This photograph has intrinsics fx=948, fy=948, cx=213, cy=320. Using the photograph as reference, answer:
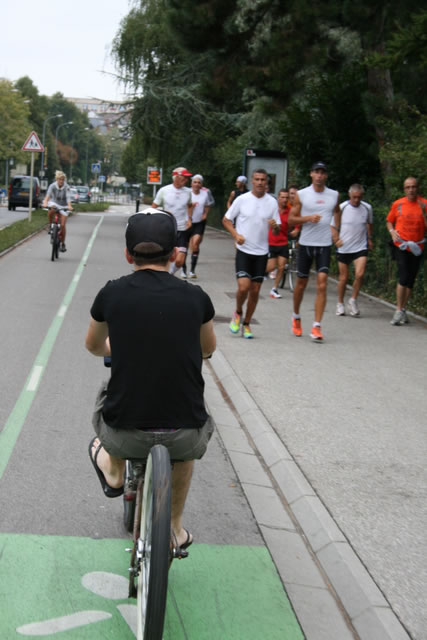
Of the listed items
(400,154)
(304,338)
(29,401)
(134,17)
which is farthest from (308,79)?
(134,17)

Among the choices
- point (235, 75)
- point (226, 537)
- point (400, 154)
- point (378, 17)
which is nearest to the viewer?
point (226, 537)

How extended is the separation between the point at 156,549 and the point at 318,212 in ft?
26.9

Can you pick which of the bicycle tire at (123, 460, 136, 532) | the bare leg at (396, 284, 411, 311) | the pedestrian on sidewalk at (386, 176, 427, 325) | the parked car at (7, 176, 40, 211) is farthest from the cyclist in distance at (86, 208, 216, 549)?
the parked car at (7, 176, 40, 211)

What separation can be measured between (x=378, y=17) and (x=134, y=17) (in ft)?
84.0

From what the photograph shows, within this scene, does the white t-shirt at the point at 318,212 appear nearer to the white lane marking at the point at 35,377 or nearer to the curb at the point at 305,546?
the white lane marking at the point at 35,377

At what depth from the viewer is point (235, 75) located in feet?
60.4

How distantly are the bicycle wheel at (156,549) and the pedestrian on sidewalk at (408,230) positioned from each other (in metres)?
9.81

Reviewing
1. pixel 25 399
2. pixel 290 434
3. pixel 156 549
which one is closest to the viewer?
pixel 156 549

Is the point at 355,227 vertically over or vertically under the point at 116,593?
over

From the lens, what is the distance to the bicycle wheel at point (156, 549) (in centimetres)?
297

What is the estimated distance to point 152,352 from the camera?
342 centimetres

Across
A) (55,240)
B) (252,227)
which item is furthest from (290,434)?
(55,240)

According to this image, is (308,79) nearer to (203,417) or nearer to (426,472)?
(426,472)

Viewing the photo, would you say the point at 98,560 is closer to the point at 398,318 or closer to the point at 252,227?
the point at 252,227
